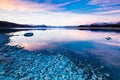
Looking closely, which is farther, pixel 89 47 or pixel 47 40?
pixel 47 40

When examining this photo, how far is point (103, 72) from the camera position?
12289 millimetres

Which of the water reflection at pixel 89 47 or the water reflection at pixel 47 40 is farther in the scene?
the water reflection at pixel 47 40

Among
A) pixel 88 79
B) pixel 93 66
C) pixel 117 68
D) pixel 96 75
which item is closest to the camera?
pixel 88 79

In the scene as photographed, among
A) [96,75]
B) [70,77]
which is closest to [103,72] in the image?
[96,75]

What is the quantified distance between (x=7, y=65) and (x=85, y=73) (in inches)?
292

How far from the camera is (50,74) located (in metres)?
11.6

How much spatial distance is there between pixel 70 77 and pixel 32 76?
115 inches

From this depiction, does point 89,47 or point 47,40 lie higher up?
point 89,47

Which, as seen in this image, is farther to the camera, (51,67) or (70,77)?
(51,67)

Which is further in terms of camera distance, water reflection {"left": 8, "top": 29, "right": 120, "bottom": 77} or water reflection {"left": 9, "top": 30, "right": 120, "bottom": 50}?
water reflection {"left": 9, "top": 30, "right": 120, "bottom": 50}

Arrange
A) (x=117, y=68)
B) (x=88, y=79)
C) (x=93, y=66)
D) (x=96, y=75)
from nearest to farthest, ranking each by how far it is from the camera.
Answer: (x=88, y=79) → (x=96, y=75) → (x=117, y=68) → (x=93, y=66)

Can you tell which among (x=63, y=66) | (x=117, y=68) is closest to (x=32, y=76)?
(x=63, y=66)

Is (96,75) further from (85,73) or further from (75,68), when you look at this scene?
(75,68)

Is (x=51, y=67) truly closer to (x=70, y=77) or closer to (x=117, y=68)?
(x=70, y=77)
